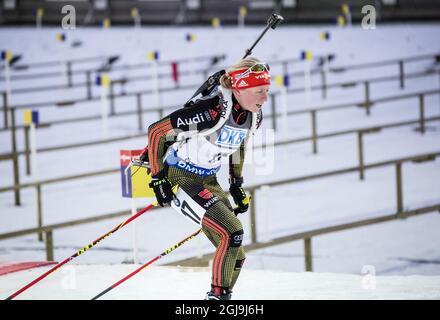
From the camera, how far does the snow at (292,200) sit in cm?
788

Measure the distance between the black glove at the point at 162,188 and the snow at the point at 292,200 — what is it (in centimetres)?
105

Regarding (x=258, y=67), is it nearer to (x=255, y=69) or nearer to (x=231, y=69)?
(x=255, y=69)

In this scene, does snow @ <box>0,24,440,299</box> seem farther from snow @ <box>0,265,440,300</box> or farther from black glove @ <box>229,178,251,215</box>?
black glove @ <box>229,178,251,215</box>

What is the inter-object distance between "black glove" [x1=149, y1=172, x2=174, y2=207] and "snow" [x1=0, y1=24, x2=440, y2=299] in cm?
105

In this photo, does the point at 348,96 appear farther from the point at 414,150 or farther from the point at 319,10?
the point at 319,10

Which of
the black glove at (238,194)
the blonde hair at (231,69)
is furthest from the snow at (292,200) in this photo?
the blonde hair at (231,69)

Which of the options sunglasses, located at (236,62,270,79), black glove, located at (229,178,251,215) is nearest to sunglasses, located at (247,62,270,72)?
sunglasses, located at (236,62,270,79)

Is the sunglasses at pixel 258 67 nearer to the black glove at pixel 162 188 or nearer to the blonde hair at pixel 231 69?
the blonde hair at pixel 231 69

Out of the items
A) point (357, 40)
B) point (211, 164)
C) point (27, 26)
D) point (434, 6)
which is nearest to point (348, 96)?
point (357, 40)

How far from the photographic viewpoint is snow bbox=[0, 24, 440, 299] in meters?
7.88

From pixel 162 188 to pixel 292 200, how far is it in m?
6.68

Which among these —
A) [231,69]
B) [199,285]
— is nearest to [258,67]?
[231,69]

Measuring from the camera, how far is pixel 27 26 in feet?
85.8
